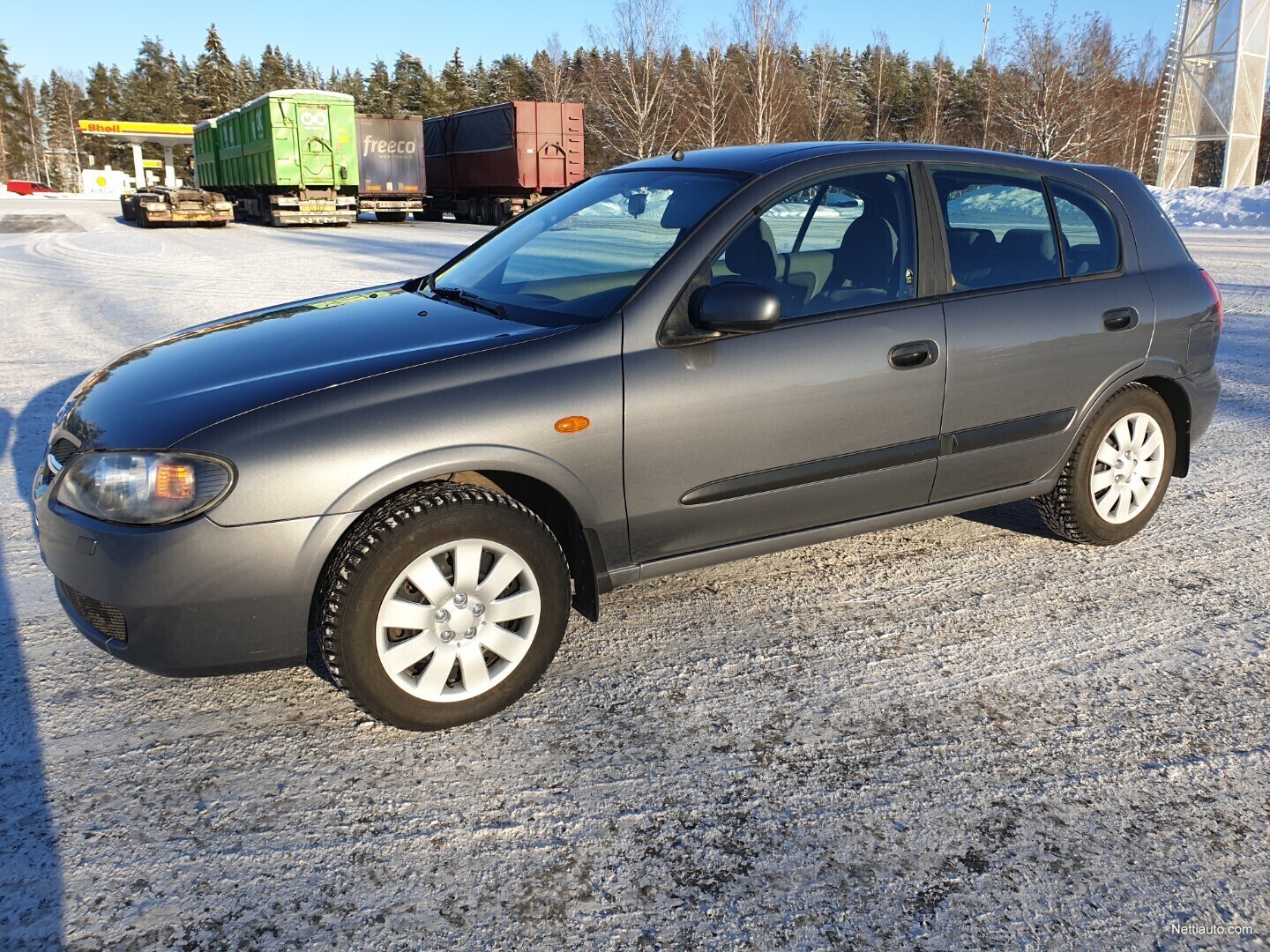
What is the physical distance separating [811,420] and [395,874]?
78.3 inches

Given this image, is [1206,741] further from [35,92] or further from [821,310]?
[35,92]

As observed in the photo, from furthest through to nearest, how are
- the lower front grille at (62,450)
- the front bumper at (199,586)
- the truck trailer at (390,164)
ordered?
1. the truck trailer at (390,164)
2. the lower front grille at (62,450)
3. the front bumper at (199,586)

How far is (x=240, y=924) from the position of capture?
223 centimetres

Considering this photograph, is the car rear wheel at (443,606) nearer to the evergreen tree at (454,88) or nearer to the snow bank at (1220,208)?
the snow bank at (1220,208)

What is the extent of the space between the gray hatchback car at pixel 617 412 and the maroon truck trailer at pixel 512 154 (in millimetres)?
26577

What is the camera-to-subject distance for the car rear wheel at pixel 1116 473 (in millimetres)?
4289

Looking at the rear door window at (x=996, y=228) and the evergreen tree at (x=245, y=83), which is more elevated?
the evergreen tree at (x=245, y=83)

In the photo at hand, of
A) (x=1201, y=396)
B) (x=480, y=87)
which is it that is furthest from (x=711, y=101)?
(x=480, y=87)

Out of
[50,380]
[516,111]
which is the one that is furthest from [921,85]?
[50,380]

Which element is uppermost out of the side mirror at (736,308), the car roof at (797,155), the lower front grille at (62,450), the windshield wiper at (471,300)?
the car roof at (797,155)

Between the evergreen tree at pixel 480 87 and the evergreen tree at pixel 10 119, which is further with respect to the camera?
the evergreen tree at pixel 10 119

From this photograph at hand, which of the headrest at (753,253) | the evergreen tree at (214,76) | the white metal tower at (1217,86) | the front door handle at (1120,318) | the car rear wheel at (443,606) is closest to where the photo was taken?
the car rear wheel at (443,606)

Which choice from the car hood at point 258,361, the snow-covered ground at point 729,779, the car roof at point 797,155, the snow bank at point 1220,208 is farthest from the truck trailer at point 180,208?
the car roof at point 797,155

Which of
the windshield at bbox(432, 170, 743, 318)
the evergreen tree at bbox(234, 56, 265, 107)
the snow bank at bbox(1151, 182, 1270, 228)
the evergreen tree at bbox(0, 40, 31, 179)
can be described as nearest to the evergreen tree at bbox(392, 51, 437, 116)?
the evergreen tree at bbox(234, 56, 265, 107)
